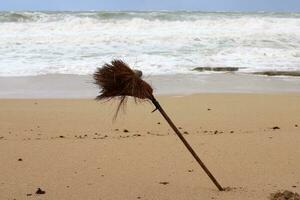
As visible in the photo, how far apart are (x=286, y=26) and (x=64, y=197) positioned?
20353mm

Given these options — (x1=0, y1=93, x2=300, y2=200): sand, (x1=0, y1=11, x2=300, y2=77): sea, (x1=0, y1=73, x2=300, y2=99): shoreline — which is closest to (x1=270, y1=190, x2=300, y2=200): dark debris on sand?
(x1=0, y1=93, x2=300, y2=200): sand

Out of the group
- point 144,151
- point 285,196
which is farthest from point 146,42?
point 285,196

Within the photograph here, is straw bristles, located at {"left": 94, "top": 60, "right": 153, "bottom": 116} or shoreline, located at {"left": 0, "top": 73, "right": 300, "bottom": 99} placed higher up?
straw bristles, located at {"left": 94, "top": 60, "right": 153, "bottom": 116}

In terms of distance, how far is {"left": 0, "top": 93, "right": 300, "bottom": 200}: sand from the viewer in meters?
3.45

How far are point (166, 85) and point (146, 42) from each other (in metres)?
7.62

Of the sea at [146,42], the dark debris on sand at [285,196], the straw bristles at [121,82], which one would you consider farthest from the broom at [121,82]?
the sea at [146,42]

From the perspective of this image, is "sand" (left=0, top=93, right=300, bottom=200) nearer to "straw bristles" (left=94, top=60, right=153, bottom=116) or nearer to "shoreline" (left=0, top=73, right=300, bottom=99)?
"straw bristles" (left=94, top=60, right=153, bottom=116)

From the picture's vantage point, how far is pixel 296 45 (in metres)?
16.7

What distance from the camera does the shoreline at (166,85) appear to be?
27.9ft

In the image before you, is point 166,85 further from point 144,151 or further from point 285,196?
point 285,196

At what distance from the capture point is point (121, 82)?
3000 mm

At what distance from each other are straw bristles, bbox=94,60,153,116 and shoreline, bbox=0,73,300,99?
5117mm

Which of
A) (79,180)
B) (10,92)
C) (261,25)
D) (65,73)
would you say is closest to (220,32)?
(261,25)

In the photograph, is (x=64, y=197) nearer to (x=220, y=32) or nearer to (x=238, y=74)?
(x=238, y=74)
